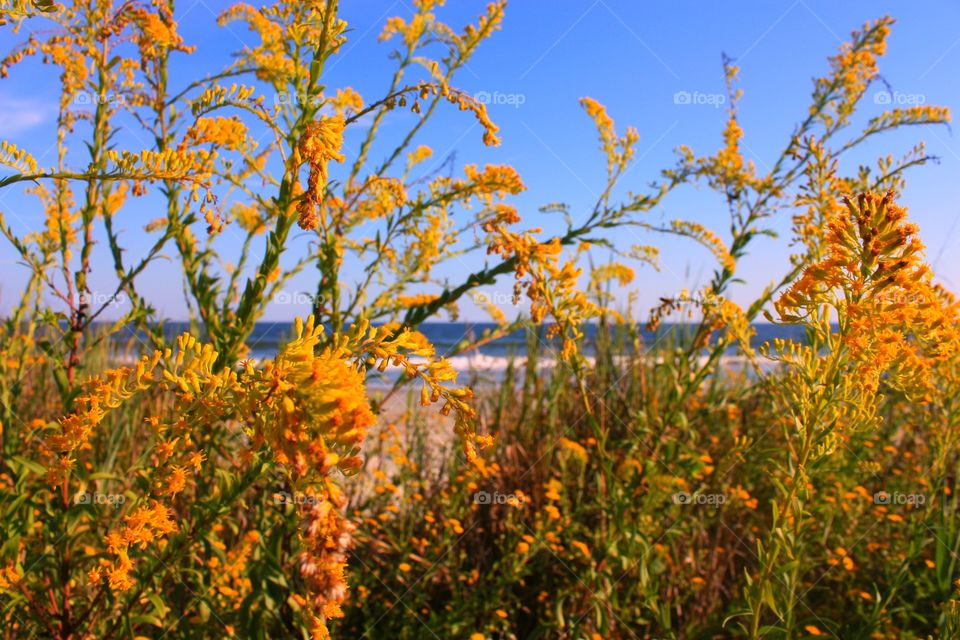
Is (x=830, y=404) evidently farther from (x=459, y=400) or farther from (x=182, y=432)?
(x=182, y=432)

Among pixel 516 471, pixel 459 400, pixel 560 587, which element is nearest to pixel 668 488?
pixel 560 587

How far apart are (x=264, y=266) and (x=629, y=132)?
1887 mm

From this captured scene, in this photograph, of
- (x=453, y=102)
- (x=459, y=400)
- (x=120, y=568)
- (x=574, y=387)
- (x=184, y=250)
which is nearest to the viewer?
(x=459, y=400)

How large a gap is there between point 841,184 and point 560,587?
7.38ft

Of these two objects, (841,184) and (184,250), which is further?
(841,184)

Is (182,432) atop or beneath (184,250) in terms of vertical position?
beneath

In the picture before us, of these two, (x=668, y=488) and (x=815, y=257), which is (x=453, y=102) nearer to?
(x=815, y=257)

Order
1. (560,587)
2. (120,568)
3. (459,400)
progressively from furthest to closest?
(560,587) < (120,568) < (459,400)

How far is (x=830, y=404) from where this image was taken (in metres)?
1.68

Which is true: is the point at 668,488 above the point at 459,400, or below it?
below

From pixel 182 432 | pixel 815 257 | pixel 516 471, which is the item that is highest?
pixel 815 257

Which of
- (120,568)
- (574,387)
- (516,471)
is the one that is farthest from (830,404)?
(574,387)

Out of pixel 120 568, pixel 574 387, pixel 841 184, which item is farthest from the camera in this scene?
pixel 574 387

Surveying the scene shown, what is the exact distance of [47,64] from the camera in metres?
2.26
